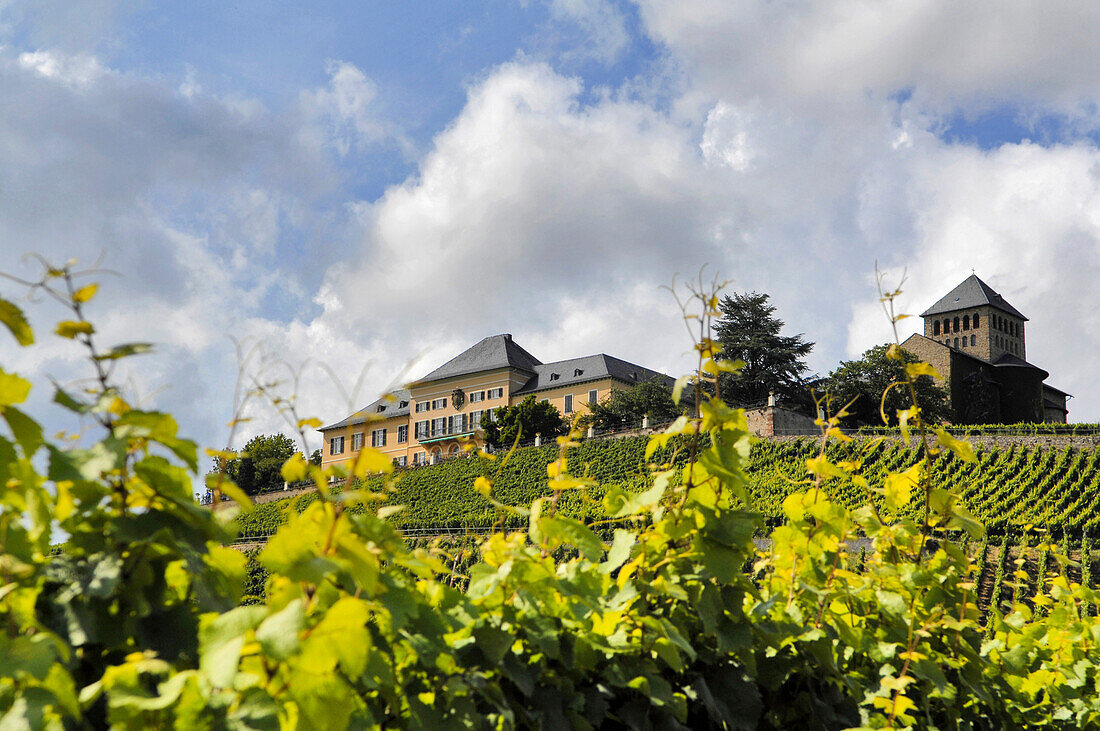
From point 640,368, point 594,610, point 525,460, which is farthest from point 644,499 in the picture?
point 640,368

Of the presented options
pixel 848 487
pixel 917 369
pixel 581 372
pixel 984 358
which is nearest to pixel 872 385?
pixel 581 372

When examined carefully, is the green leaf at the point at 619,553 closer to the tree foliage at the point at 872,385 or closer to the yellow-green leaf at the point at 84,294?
the yellow-green leaf at the point at 84,294

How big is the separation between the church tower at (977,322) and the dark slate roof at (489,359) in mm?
32086

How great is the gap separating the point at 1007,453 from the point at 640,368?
37.2 metres

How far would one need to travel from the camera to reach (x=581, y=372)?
59812 mm

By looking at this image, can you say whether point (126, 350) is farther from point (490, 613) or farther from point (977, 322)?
point (977, 322)

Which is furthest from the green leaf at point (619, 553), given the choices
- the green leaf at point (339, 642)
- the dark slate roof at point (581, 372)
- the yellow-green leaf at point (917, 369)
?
the dark slate roof at point (581, 372)

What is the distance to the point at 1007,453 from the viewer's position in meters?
30.2

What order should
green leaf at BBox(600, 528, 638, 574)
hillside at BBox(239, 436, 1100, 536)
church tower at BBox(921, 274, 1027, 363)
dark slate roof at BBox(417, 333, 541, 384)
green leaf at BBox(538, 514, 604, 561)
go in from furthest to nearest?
1. church tower at BBox(921, 274, 1027, 363)
2. dark slate roof at BBox(417, 333, 541, 384)
3. hillside at BBox(239, 436, 1100, 536)
4. green leaf at BBox(600, 528, 638, 574)
5. green leaf at BBox(538, 514, 604, 561)

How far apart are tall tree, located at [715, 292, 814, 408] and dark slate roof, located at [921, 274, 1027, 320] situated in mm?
29728

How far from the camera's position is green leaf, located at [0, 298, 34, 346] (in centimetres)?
126

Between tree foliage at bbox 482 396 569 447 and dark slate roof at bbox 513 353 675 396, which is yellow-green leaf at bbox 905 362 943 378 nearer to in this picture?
tree foliage at bbox 482 396 569 447

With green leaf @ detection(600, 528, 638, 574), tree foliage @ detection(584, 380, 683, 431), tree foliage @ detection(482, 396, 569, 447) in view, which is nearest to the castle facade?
tree foliage @ detection(584, 380, 683, 431)

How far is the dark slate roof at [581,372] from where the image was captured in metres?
58.7
